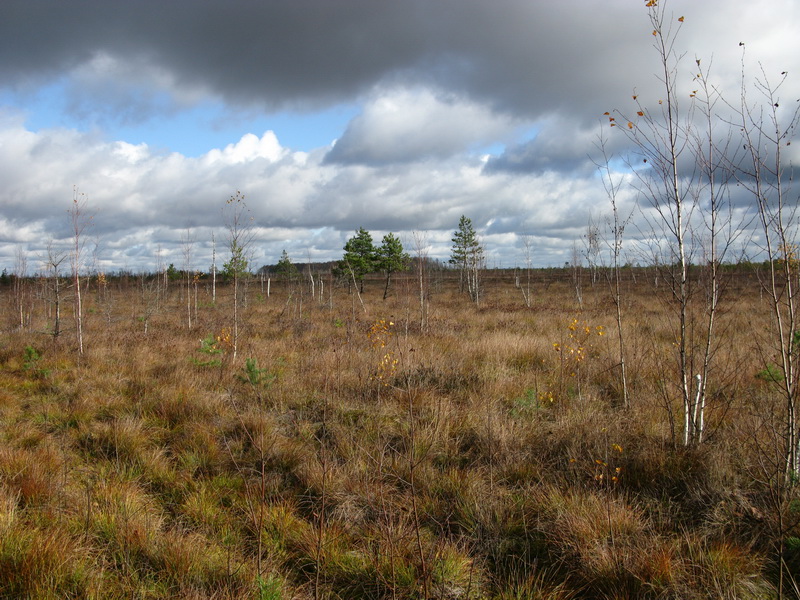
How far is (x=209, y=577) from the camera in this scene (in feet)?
9.20

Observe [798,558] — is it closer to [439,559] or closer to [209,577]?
[439,559]

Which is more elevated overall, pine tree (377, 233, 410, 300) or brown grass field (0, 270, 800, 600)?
pine tree (377, 233, 410, 300)

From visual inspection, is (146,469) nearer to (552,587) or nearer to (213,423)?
(213,423)

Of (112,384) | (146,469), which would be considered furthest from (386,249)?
(146,469)

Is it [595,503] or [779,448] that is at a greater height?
[779,448]

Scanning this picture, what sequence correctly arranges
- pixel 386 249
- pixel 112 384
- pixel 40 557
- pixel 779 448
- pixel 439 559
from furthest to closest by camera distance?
1. pixel 386 249
2. pixel 112 384
3. pixel 779 448
4. pixel 439 559
5. pixel 40 557

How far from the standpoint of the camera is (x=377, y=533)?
10.4 feet

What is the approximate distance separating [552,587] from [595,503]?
0.80m

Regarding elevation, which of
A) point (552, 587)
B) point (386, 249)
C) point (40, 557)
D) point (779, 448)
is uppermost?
point (386, 249)

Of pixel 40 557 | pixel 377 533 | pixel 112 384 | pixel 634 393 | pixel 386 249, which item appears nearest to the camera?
pixel 40 557

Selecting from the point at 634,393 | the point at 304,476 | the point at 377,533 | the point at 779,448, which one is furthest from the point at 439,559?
the point at 634,393

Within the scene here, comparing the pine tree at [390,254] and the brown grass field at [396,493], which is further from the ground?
the pine tree at [390,254]

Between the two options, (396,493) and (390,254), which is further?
(390,254)

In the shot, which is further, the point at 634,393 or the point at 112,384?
the point at 112,384
